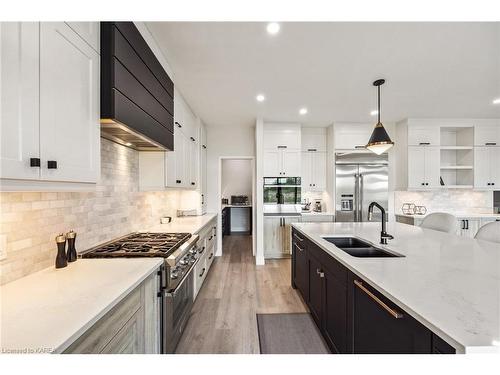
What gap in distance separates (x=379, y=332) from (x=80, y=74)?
1949 millimetres

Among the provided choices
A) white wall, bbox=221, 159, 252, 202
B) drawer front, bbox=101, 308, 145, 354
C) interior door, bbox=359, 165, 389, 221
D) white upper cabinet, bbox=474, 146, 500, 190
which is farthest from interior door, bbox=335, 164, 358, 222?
drawer front, bbox=101, 308, 145, 354

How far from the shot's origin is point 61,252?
1373 mm

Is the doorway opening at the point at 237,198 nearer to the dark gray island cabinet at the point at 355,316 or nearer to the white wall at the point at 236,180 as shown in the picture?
the white wall at the point at 236,180

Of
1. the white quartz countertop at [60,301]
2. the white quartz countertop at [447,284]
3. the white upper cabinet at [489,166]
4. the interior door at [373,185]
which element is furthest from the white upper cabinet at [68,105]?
the white upper cabinet at [489,166]

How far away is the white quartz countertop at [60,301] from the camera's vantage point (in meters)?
0.73

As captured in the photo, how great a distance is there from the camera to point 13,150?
2.71 feet

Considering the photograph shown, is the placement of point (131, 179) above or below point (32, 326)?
above

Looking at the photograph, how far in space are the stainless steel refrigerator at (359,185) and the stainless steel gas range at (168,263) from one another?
11.0ft

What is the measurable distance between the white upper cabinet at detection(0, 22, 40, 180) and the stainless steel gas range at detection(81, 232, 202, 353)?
91 centimetres

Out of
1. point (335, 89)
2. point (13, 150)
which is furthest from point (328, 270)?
point (335, 89)

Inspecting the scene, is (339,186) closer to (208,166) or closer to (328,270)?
(208,166)

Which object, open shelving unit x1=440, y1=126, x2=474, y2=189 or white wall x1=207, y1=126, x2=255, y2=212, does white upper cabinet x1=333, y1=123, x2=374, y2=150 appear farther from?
white wall x1=207, y1=126, x2=255, y2=212

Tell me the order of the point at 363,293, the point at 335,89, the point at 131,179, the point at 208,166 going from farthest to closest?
the point at 208,166
the point at 335,89
the point at 131,179
the point at 363,293

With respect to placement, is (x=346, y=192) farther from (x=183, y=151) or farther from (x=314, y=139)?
(x=183, y=151)
